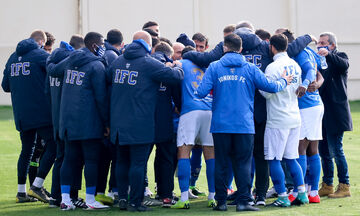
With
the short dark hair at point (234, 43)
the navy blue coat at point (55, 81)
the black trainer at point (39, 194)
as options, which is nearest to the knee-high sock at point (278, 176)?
the short dark hair at point (234, 43)

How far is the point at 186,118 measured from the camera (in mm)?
8875

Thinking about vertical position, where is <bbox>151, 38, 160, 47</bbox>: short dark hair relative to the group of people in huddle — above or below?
above

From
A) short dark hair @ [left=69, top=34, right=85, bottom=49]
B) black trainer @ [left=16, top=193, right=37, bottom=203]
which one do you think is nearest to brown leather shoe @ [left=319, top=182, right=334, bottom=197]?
short dark hair @ [left=69, top=34, right=85, bottom=49]

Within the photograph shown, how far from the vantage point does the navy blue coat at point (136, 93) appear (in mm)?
8445

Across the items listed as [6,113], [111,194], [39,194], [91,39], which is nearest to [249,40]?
[91,39]

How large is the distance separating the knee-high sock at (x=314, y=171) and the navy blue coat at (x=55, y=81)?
3.26 metres

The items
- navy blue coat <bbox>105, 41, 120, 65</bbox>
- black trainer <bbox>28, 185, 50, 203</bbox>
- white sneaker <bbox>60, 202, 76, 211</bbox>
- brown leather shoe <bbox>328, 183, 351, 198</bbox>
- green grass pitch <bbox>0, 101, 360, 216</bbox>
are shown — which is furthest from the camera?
black trainer <bbox>28, 185, 50, 203</bbox>

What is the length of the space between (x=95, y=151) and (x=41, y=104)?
4.66ft

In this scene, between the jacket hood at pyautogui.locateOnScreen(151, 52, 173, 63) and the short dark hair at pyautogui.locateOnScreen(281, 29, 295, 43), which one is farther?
the short dark hair at pyautogui.locateOnScreen(281, 29, 295, 43)

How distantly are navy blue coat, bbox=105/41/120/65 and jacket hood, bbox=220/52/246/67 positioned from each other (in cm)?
147

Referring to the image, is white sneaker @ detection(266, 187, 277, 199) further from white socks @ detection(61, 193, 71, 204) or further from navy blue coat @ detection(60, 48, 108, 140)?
white socks @ detection(61, 193, 71, 204)

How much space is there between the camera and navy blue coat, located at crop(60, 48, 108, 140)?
8.57m

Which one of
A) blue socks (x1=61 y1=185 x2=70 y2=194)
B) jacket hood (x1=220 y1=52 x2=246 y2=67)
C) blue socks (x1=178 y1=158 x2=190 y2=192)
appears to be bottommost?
blue socks (x1=61 y1=185 x2=70 y2=194)

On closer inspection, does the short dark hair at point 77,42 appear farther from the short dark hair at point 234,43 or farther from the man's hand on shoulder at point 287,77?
the man's hand on shoulder at point 287,77
